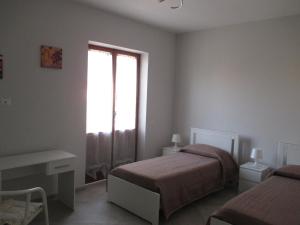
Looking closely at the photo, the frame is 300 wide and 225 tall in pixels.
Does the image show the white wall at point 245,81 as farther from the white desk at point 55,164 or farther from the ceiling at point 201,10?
the white desk at point 55,164

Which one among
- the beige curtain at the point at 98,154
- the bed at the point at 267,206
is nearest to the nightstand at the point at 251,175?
the bed at the point at 267,206

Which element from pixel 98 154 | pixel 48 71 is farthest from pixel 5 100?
pixel 98 154

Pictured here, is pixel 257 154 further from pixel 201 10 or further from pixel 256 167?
pixel 201 10

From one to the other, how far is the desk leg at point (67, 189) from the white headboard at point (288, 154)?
284 cm

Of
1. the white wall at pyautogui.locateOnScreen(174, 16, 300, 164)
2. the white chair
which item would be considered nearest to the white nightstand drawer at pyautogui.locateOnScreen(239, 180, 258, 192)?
the white wall at pyautogui.locateOnScreen(174, 16, 300, 164)

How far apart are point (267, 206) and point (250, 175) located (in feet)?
4.54

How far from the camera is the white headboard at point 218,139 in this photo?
13.0 ft

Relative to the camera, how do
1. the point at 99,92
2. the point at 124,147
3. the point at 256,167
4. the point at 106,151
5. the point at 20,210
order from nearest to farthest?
the point at 20,210
the point at 256,167
the point at 99,92
the point at 106,151
the point at 124,147

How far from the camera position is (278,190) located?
2594 millimetres

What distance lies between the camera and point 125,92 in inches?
171

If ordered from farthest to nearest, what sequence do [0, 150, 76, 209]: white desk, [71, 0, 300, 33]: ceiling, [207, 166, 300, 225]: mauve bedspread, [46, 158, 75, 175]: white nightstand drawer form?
1. [71, 0, 300, 33]: ceiling
2. [46, 158, 75, 175]: white nightstand drawer
3. [0, 150, 76, 209]: white desk
4. [207, 166, 300, 225]: mauve bedspread

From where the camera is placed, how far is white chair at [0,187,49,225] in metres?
1.83

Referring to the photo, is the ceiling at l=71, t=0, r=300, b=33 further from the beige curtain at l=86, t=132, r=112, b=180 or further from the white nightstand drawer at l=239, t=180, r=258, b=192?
the white nightstand drawer at l=239, t=180, r=258, b=192

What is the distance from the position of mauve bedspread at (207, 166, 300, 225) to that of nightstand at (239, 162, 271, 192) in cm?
63
